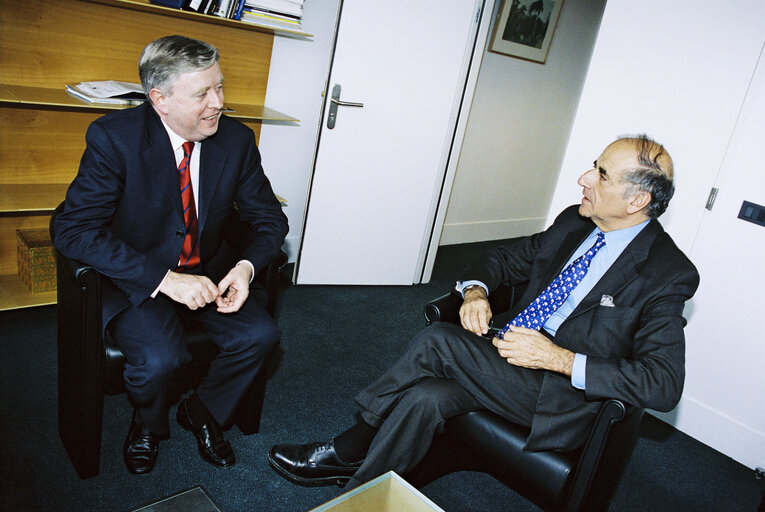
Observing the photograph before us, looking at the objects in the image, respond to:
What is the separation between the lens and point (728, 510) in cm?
224

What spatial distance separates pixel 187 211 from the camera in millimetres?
1951

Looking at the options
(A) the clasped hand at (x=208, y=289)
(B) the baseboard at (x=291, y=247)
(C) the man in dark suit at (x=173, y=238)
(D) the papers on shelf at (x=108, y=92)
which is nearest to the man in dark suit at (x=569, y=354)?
(C) the man in dark suit at (x=173, y=238)

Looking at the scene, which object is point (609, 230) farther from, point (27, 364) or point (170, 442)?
point (27, 364)

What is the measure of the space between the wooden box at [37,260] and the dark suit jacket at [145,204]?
3.12 feet

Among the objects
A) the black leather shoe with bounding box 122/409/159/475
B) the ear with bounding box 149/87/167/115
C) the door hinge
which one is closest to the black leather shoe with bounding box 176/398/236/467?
the black leather shoe with bounding box 122/409/159/475

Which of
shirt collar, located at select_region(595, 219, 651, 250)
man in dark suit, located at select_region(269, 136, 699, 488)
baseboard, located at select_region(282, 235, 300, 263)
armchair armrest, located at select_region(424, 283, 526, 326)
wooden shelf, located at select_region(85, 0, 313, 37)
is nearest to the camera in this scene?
man in dark suit, located at select_region(269, 136, 699, 488)

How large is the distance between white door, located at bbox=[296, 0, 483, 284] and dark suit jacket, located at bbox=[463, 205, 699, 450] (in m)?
1.77

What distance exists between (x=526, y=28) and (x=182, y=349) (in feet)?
11.8

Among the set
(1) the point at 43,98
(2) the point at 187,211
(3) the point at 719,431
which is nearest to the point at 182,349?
(2) the point at 187,211

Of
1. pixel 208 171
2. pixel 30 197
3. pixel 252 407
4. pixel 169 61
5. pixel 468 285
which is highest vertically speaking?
pixel 169 61

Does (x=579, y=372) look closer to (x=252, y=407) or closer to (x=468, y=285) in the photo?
(x=468, y=285)

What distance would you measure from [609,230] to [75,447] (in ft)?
5.93

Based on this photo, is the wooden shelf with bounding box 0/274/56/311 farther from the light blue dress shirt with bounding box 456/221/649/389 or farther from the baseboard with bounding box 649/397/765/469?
the baseboard with bounding box 649/397/765/469

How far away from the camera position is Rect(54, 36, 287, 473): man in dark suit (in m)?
1.75
